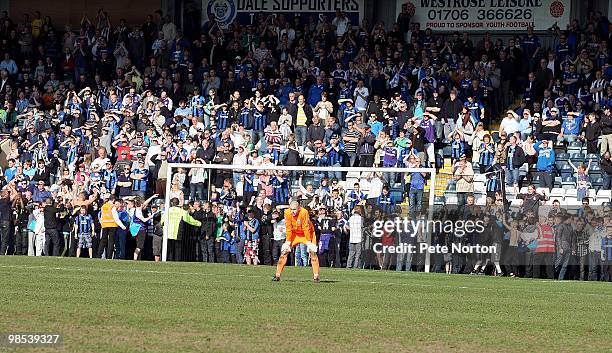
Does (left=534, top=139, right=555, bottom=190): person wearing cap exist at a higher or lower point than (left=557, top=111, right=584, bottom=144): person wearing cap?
lower

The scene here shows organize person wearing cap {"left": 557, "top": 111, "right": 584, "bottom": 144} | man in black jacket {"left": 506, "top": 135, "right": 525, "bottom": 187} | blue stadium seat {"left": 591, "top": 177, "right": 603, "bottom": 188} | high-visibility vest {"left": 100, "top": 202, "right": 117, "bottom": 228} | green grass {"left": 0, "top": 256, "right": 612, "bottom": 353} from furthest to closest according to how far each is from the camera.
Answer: person wearing cap {"left": 557, "top": 111, "right": 584, "bottom": 144} < high-visibility vest {"left": 100, "top": 202, "right": 117, "bottom": 228} < man in black jacket {"left": 506, "top": 135, "right": 525, "bottom": 187} < blue stadium seat {"left": 591, "top": 177, "right": 603, "bottom": 188} < green grass {"left": 0, "top": 256, "right": 612, "bottom": 353}

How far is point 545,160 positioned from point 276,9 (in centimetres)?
1510

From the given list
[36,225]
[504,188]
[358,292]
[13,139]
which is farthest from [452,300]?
[13,139]

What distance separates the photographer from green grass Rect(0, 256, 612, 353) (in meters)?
13.4

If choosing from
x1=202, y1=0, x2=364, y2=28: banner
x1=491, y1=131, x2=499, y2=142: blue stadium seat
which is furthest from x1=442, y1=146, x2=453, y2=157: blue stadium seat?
x1=202, y1=0, x2=364, y2=28: banner

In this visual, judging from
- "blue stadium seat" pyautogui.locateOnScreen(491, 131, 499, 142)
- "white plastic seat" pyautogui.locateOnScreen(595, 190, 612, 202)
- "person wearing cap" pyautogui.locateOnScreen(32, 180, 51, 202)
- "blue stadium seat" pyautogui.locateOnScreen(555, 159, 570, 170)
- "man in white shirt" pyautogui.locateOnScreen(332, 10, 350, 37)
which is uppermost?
"man in white shirt" pyautogui.locateOnScreen(332, 10, 350, 37)

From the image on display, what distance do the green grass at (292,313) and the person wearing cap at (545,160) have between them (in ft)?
23.2

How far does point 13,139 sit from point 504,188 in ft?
55.6

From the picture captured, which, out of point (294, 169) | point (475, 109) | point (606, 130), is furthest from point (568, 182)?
point (294, 169)

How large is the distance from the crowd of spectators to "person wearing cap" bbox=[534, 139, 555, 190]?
Result: 0.06 meters

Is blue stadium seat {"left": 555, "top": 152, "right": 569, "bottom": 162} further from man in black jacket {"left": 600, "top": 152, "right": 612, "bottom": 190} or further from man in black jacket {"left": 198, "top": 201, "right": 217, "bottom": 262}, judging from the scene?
man in black jacket {"left": 198, "top": 201, "right": 217, "bottom": 262}

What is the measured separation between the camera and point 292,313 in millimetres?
16297

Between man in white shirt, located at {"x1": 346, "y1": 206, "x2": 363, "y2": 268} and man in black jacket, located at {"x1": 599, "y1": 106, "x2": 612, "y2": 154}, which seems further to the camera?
man in black jacket, located at {"x1": 599, "y1": 106, "x2": 612, "y2": 154}

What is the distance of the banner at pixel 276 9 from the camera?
141 ft
